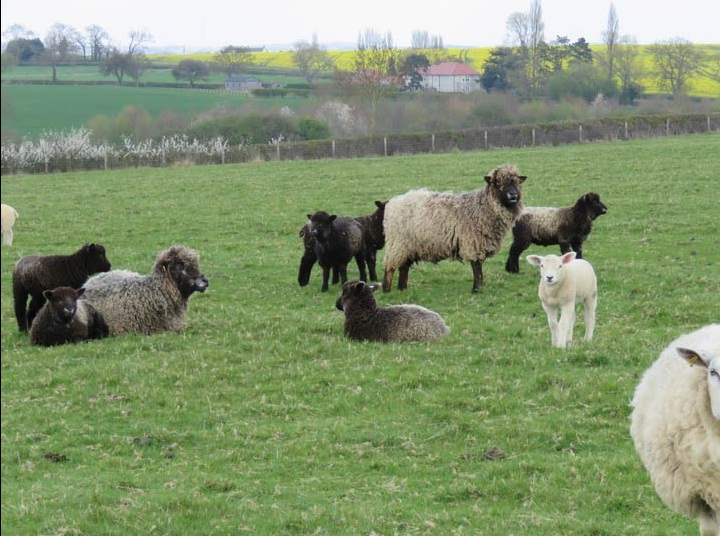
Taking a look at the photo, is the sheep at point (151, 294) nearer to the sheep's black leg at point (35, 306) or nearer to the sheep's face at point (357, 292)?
the sheep's black leg at point (35, 306)

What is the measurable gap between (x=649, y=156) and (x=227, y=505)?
3458cm

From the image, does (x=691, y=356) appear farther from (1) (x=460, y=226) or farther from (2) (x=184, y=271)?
(1) (x=460, y=226)

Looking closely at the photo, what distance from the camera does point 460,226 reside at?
17922 mm

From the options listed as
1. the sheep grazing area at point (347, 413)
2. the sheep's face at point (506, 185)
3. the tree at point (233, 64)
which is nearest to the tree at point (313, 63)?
the tree at point (233, 64)

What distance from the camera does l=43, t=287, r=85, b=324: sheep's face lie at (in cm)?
1376

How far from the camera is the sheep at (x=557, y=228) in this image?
19.7 m

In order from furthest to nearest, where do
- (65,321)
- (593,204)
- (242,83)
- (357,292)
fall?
(242,83)
(593,204)
(65,321)
(357,292)

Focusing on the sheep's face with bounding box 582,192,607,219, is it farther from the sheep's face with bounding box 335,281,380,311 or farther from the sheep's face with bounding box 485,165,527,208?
the sheep's face with bounding box 335,281,380,311

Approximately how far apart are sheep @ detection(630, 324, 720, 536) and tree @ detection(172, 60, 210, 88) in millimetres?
47197

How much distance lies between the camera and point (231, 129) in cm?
5291

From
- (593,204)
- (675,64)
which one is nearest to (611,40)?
(675,64)

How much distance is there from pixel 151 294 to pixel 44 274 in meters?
2.04

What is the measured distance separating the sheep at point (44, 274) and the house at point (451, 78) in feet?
163

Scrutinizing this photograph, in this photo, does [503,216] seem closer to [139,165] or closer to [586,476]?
[586,476]
